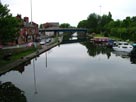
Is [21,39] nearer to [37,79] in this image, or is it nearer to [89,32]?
[37,79]

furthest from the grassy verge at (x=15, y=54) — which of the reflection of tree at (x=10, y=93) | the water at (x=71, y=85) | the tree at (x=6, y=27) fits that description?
the reflection of tree at (x=10, y=93)

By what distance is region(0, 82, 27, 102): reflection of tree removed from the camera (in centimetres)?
2452

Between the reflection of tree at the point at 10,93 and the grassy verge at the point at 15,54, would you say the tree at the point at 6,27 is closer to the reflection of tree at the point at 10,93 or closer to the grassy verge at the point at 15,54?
the grassy verge at the point at 15,54

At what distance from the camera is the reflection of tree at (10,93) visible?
24525 millimetres

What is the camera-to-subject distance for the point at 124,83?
30.1 meters

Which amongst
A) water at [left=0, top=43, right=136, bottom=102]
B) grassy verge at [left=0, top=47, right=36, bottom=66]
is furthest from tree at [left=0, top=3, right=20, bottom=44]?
water at [left=0, top=43, right=136, bottom=102]

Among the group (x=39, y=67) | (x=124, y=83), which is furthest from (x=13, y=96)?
(x=39, y=67)

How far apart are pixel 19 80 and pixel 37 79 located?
2.24 metres

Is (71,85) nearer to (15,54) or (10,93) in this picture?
(10,93)

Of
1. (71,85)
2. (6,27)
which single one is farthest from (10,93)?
(6,27)

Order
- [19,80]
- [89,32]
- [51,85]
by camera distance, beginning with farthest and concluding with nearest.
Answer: [89,32] < [19,80] < [51,85]

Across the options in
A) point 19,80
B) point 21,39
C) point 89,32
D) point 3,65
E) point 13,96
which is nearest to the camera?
point 13,96

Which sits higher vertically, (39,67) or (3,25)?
(3,25)

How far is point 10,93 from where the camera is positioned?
1060 inches
